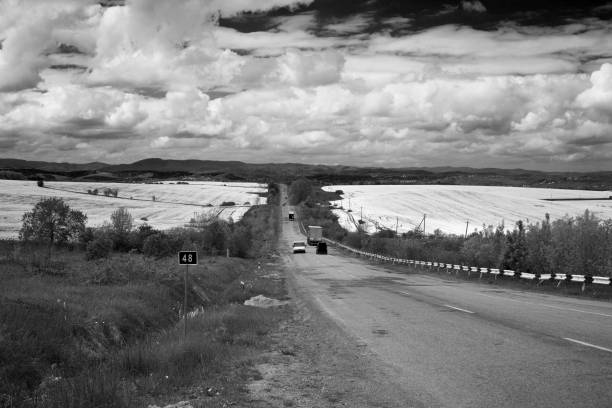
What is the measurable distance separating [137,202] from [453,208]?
70802 millimetres

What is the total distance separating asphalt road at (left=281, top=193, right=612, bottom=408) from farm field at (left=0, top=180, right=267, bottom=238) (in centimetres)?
6164

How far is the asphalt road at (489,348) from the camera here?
25.3 ft

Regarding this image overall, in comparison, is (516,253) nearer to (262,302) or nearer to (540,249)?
(540,249)

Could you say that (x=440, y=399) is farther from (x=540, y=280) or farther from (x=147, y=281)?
(x=540, y=280)

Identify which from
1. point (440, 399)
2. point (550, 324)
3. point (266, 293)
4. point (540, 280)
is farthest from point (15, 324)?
point (540, 280)

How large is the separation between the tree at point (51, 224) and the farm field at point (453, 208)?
54.9 metres

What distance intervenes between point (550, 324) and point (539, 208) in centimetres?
12388

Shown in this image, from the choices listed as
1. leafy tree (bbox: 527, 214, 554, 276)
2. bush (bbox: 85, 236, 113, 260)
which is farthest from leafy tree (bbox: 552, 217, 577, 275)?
bush (bbox: 85, 236, 113, 260)

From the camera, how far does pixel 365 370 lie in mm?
9633

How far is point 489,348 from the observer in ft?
35.6

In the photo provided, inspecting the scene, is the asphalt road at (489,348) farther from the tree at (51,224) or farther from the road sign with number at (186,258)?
the tree at (51,224)

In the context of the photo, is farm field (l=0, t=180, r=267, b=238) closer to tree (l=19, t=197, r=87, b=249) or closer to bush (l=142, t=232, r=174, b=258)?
tree (l=19, t=197, r=87, b=249)

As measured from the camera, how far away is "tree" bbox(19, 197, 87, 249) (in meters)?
53.6

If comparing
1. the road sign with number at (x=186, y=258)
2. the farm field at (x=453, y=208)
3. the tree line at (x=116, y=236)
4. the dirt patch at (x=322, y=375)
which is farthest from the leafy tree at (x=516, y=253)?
the farm field at (x=453, y=208)
